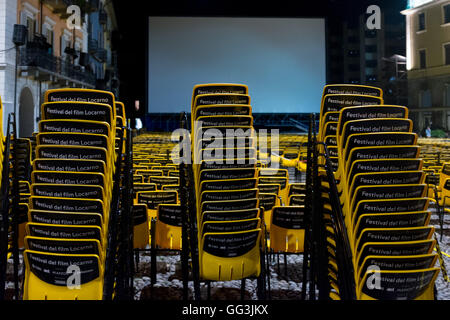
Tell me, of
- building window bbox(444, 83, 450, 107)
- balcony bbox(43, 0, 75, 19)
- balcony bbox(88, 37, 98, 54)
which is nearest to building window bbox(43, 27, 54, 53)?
balcony bbox(43, 0, 75, 19)

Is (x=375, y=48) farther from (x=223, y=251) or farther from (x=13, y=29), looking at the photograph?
(x=223, y=251)

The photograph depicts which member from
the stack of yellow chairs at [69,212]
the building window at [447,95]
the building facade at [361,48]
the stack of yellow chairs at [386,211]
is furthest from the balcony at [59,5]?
the building facade at [361,48]

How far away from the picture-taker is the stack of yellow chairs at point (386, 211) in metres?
2.42

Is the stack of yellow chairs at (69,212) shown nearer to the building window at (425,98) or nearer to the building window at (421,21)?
the building window at (425,98)

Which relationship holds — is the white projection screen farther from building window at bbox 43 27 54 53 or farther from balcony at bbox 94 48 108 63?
building window at bbox 43 27 54 53

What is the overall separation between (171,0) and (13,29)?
17210 millimetres

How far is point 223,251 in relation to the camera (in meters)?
3.08

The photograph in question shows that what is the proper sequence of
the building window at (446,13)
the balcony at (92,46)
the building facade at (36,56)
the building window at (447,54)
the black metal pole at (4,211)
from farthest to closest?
the building window at (447,54) → the building window at (446,13) → the balcony at (92,46) → the building facade at (36,56) → the black metal pole at (4,211)

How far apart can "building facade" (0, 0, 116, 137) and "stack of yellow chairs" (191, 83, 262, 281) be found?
38.3ft

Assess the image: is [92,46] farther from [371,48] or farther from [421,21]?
[371,48]

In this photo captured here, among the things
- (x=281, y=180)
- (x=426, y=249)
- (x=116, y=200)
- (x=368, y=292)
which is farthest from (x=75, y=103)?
(x=281, y=180)

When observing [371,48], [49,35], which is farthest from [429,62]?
[49,35]

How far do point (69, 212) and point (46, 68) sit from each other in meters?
17.4

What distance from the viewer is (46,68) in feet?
58.7
